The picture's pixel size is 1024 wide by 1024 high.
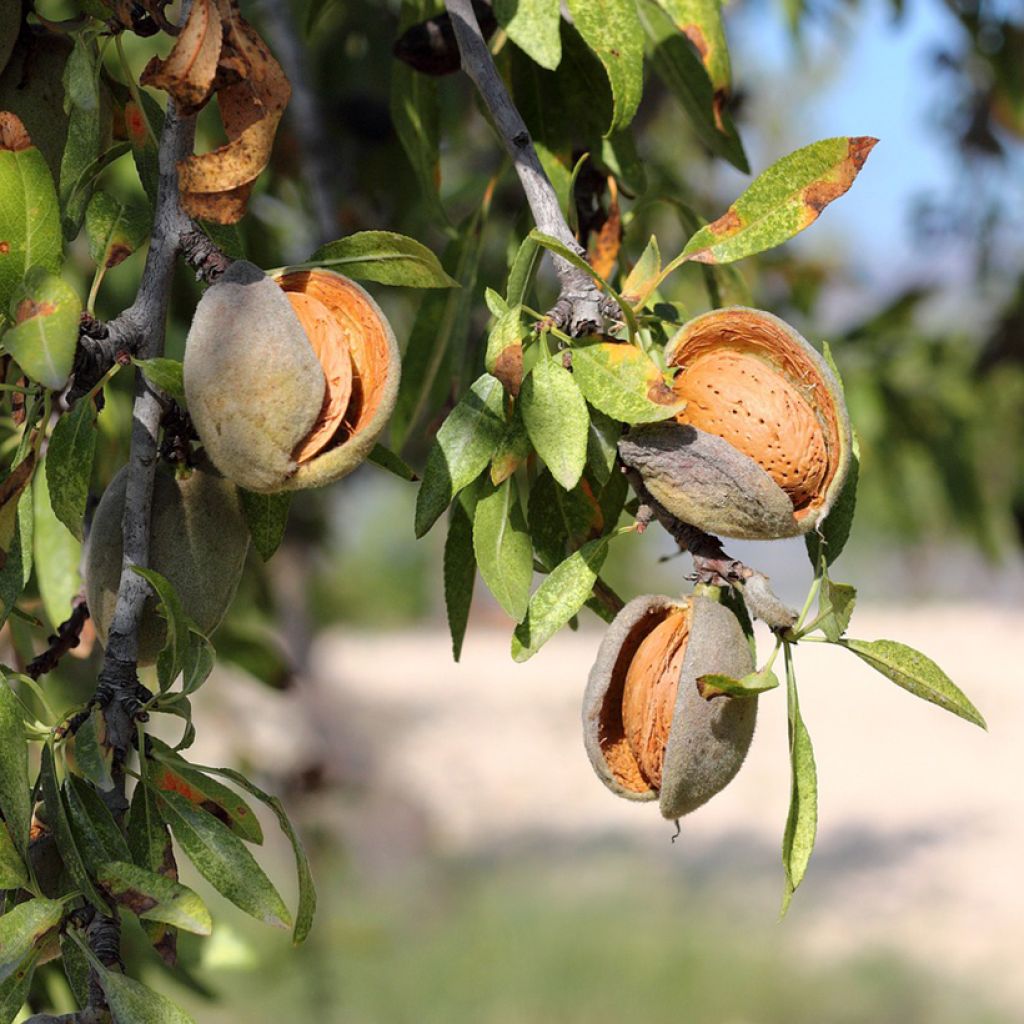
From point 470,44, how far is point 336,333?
0.26 metres

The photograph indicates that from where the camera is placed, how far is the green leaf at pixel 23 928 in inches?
26.0

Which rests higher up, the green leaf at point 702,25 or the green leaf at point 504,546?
the green leaf at point 702,25

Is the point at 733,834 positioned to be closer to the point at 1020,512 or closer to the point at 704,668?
the point at 1020,512

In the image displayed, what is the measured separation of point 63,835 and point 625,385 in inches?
15.0

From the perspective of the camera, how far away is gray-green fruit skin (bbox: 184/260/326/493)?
700mm

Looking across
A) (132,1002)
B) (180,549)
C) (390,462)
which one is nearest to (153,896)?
(132,1002)

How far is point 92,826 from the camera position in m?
0.74

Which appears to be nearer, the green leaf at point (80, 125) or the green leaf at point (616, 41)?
the green leaf at point (80, 125)

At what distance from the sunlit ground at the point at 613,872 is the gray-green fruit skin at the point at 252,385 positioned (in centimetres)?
115

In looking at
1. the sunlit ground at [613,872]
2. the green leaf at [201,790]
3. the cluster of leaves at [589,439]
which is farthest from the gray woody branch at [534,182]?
the sunlit ground at [613,872]

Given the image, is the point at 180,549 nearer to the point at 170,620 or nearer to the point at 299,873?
the point at 170,620

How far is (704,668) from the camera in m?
0.75

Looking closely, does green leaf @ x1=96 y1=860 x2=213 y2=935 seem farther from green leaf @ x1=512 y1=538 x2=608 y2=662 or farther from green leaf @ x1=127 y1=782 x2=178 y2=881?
green leaf @ x1=512 y1=538 x2=608 y2=662

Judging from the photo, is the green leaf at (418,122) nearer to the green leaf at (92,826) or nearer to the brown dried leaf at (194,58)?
the brown dried leaf at (194,58)
